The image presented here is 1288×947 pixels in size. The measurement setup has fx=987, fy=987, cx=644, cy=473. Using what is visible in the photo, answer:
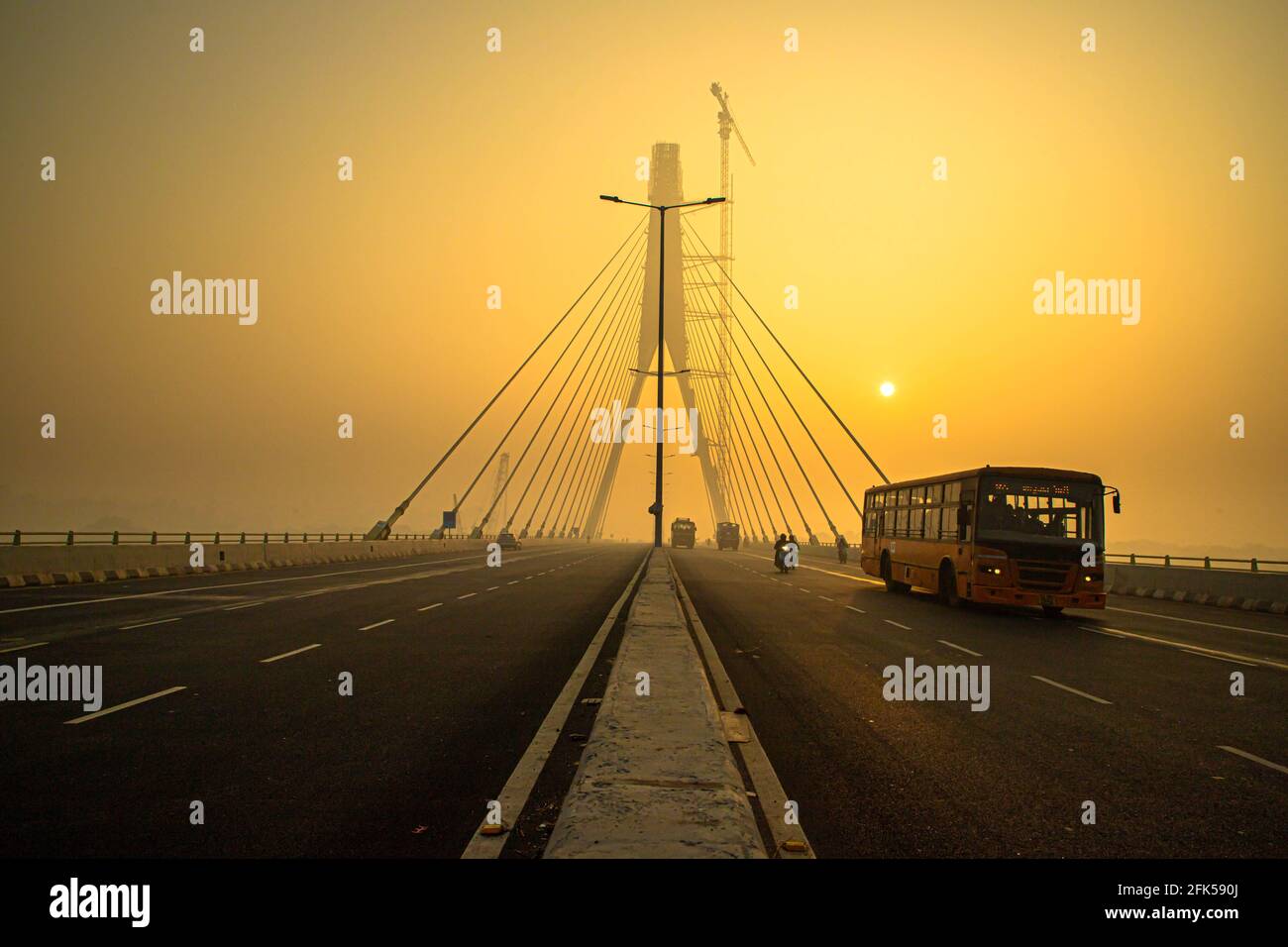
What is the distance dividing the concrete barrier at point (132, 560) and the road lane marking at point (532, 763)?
21814mm

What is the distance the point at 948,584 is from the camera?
24.0 m

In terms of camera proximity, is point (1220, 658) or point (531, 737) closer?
point (531, 737)

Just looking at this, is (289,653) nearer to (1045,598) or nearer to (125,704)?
(125,704)

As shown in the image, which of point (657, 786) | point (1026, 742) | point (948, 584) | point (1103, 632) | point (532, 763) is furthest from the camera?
point (948, 584)

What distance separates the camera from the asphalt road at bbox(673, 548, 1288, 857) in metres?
5.29

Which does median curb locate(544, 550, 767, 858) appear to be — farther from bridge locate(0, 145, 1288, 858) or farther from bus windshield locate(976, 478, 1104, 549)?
bus windshield locate(976, 478, 1104, 549)

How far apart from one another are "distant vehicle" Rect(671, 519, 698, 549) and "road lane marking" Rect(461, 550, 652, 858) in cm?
9369

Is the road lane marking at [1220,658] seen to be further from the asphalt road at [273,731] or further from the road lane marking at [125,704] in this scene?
the road lane marking at [125,704]

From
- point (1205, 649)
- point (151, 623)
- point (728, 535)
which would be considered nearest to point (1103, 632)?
point (1205, 649)

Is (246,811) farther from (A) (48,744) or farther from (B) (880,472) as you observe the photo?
(B) (880,472)

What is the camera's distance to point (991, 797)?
6051 millimetres

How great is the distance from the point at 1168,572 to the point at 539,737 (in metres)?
30.5

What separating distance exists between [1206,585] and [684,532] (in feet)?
253

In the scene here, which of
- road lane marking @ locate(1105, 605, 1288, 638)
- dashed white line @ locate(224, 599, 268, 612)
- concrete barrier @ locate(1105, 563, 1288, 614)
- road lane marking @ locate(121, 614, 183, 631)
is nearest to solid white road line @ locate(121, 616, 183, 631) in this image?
road lane marking @ locate(121, 614, 183, 631)
